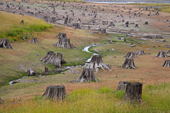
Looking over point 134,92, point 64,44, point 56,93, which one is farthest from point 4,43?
point 134,92

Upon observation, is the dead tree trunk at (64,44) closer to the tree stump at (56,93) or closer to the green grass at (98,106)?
the tree stump at (56,93)

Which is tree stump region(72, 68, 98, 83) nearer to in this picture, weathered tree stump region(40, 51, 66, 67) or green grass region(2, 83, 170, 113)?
green grass region(2, 83, 170, 113)

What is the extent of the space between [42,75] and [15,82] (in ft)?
10.0

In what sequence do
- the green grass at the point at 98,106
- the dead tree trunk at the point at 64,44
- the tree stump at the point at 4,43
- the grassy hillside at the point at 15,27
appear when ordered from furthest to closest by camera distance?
the dead tree trunk at the point at 64,44 → the grassy hillside at the point at 15,27 → the tree stump at the point at 4,43 → the green grass at the point at 98,106

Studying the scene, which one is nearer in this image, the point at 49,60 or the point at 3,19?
the point at 49,60

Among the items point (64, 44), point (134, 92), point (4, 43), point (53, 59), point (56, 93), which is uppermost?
point (134, 92)

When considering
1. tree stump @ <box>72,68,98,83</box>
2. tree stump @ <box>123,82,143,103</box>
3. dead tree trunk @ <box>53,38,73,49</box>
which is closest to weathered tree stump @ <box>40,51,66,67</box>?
dead tree trunk @ <box>53,38,73,49</box>

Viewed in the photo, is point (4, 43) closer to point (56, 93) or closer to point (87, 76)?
point (87, 76)

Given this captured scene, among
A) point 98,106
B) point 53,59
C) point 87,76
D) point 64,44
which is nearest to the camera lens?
point 98,106

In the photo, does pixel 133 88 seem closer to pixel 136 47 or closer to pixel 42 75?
pixel 42 75

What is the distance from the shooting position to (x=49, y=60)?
24.4 metres

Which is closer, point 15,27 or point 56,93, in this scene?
point 56,93

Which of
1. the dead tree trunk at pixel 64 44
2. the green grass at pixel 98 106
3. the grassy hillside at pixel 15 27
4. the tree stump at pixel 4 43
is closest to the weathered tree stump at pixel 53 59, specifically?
the tree stump at pixel 4 43

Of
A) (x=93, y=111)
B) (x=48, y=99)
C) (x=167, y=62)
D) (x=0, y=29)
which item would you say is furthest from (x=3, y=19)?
(x=93, y=111)
